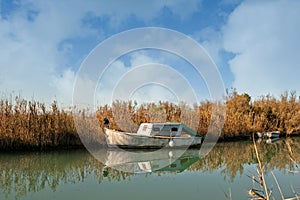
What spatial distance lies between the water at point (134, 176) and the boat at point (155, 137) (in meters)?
0.66

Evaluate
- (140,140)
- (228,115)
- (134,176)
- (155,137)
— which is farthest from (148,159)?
(228,115)

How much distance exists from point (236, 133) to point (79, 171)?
9.68m

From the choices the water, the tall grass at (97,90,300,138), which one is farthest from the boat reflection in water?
the tall grass at (97,90,300,138)

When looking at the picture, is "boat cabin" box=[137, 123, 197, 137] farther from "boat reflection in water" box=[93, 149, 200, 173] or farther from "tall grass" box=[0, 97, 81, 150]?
"tall grass" box=[0, 97, 81, 150]

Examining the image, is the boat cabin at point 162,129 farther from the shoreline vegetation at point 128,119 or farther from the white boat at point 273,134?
the white boat at point 273,134

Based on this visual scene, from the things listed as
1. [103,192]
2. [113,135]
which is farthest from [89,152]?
[103,192]

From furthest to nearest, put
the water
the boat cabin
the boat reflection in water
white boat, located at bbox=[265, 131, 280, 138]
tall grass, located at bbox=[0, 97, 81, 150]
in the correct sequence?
white boat, located at bbox=[265, 131, 280, 138] → the boat cabin → tall grass, located at bbox=[0, 97, 81, 150] → the boat reflection in water → the water

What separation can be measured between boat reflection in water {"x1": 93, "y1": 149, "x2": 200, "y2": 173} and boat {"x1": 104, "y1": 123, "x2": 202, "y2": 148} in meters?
0.24

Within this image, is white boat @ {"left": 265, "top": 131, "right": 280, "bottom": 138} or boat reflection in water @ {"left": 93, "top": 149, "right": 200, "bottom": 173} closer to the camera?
boat reflection in water @ {"left": 93, "top": 149, "right": 200, "bottom": 173}

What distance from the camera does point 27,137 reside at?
8883 mm

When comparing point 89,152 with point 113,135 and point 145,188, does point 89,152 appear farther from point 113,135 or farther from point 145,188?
point 145,188

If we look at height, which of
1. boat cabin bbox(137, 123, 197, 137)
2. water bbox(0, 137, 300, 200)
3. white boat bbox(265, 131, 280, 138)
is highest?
boat cabin bbox(137, 123, 197, 137)

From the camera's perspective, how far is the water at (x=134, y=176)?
4.52 metres

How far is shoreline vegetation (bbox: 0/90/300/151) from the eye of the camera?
8914 millimetres
